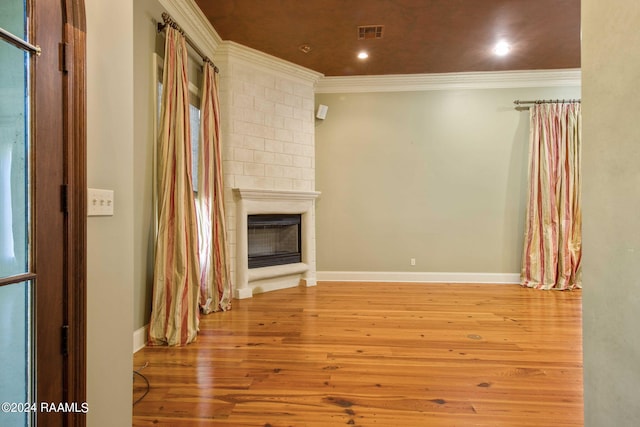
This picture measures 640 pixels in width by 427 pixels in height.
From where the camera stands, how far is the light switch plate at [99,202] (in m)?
1.17

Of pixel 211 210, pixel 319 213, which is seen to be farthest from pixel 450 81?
pixel 211 210

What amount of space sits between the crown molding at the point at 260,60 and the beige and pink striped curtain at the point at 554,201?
3332 millimetres

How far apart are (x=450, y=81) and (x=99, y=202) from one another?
15.8 ft

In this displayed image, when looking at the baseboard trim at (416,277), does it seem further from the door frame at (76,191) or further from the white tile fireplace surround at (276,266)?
the door frame at (76,191)

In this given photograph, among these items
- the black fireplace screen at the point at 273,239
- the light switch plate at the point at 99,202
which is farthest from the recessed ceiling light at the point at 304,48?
the light switch plate at the point at 99,202

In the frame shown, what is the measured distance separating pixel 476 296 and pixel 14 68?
4.39 metres

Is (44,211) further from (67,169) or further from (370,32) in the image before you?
(370,32)

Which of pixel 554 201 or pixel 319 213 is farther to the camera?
pixel 319 213

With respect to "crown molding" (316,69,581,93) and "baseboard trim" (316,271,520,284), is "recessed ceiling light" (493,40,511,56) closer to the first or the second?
"crown molding" (316,69,581,93)

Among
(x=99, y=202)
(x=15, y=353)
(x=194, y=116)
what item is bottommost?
(x=15, y=353)

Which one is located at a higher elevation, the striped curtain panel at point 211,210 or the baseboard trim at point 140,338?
the striped curtain panel at point 211,210

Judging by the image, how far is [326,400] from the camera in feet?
5.61

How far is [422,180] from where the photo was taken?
15.4ft

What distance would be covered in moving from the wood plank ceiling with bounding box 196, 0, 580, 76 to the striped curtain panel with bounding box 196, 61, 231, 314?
0.78 m
